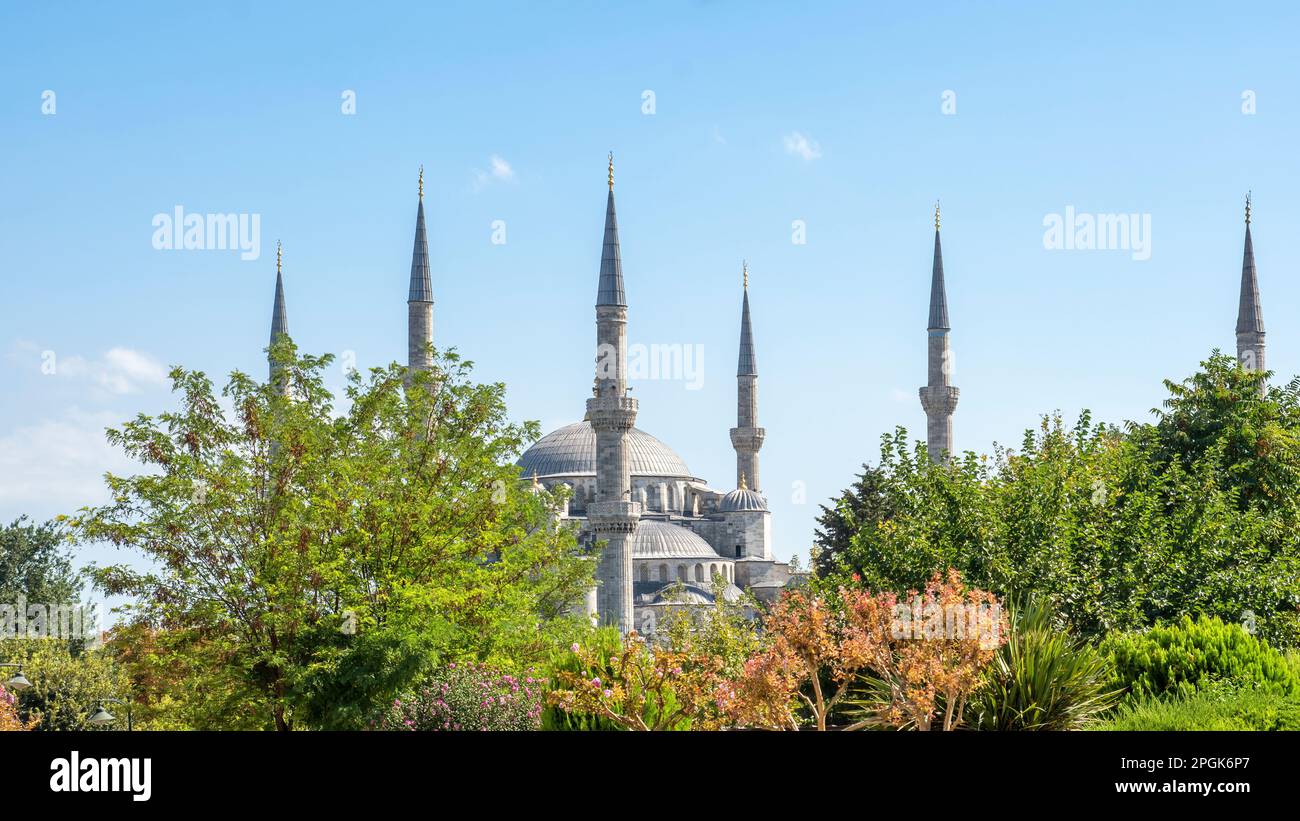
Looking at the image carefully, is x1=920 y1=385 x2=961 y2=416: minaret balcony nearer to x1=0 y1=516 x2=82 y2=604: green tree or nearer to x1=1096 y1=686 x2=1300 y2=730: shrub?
x1=0 y1=516 x2=82 y2=604: green tree

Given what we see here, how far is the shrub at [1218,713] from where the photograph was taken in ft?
44.7

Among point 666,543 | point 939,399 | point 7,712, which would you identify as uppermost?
point 939,399

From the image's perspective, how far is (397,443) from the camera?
2659cm

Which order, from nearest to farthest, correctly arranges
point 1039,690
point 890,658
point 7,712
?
point 890,658 → point 1039,690 → point 7,712

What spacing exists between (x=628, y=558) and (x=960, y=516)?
1730 inches

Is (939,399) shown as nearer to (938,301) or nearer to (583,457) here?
(938,301)

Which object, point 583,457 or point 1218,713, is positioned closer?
point 1218,713

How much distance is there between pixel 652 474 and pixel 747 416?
9873mm

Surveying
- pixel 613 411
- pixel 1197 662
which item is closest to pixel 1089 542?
pixel 1197 662

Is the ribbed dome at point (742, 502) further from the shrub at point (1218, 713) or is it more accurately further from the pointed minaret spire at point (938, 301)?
the shrub at point (1218, 713)

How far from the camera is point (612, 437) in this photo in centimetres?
6600
